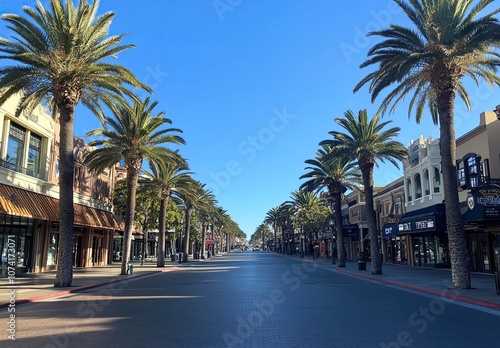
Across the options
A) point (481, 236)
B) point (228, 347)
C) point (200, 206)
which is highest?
point (200, 206)

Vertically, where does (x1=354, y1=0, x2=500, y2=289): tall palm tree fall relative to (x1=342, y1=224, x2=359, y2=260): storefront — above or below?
above

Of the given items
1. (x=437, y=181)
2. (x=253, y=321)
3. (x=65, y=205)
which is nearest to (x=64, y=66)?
(x=65, y=205)

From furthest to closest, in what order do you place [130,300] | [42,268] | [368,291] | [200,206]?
[200,206], [42,268], [368,291], [130,300]

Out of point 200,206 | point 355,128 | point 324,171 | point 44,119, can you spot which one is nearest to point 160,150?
point 44,119

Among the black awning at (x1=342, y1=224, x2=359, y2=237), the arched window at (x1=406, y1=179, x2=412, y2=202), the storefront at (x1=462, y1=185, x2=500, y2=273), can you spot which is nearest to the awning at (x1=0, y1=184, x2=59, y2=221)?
the storefront at (x1=462, y1=185, x2=500, y2=273)

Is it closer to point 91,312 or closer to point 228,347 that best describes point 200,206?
point 91,312

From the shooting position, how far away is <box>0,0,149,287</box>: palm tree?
64.2 ft

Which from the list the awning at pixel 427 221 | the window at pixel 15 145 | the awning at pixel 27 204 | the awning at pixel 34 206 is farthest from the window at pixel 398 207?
the window at pixel 15 145

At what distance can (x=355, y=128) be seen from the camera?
32.7 m

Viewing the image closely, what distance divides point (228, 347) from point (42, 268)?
26260 mm

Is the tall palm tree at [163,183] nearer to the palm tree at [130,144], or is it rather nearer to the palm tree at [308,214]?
the palm tree at [130,144]

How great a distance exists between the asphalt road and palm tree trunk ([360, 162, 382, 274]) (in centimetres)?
1237

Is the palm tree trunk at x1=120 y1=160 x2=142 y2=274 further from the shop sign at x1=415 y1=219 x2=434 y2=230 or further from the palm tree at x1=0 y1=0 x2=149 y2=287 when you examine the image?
the shop sign at x1=415 y1=219 x2=434 y2=230

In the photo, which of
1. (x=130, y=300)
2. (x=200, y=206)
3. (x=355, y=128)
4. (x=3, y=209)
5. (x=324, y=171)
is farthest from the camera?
(x=200, y=206)
